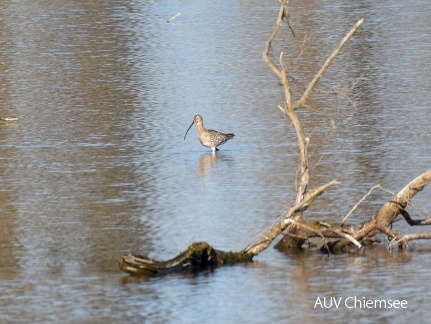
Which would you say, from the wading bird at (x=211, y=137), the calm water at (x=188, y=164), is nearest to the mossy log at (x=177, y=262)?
the calm water at (x=188, y=164)

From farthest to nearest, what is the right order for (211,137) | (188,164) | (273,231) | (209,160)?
(211,137) → (209,160) → (188,164) → (273,231)

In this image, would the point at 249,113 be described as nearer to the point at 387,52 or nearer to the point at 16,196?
the point at 16,196

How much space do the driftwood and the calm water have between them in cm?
21

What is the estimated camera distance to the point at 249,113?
2116 cm

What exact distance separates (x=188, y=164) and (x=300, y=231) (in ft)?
18.1

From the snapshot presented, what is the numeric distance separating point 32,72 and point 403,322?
19.0 metres

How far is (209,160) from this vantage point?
687 inches

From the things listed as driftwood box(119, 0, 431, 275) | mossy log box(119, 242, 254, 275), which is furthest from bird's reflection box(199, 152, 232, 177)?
mossy log box(119, 242, 254, 275)

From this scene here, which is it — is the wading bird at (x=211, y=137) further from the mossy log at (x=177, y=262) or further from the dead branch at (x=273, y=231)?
the mossy log at (x=177, y=262)

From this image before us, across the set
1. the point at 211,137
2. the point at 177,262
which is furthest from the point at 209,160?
the point at 177,262

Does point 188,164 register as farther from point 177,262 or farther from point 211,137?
point 177,262

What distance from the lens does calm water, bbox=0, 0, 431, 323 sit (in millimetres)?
10273

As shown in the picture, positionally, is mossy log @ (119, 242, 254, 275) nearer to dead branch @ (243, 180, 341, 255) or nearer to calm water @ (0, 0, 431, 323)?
calm water @ (0, 0, 431, 323)

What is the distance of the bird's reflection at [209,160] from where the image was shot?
54.2 ft
